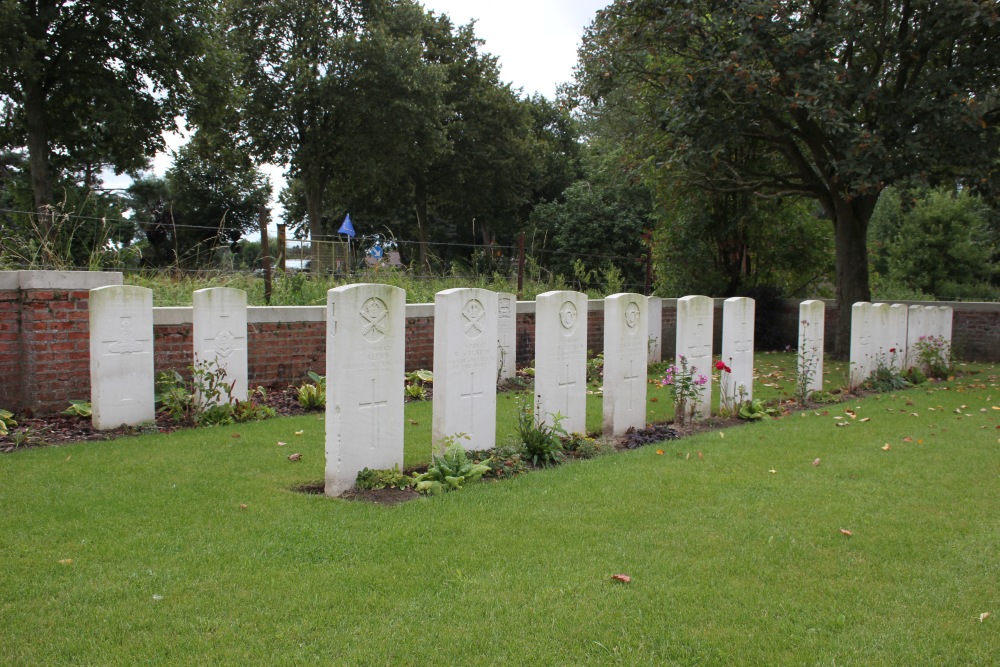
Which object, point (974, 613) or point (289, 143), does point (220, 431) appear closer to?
point (974, 613)

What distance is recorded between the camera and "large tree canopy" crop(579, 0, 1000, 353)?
11.6 m

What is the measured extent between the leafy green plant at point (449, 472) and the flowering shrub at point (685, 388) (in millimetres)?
3174

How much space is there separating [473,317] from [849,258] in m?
11.7

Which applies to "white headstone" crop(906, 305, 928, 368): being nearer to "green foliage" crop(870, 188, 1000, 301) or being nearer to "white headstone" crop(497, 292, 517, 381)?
"white headstone" crop(497, 292, 517, 381)

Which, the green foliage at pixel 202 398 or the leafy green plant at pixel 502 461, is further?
the green foliage at pixel 202 398

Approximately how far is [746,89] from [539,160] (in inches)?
908

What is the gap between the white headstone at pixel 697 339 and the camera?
326 inches

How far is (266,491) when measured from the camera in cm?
513

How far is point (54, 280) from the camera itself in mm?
7391

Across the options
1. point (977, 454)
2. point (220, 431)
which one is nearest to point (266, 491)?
point (220, 431)

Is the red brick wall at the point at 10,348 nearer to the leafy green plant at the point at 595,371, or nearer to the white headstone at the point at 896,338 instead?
the leafy green plant at the point at 595,371

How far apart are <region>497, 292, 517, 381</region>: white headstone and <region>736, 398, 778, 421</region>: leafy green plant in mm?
3352

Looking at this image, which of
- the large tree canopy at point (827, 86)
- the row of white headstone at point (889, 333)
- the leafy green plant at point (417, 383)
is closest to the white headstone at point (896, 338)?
the row of white headstone at point (889, 333)

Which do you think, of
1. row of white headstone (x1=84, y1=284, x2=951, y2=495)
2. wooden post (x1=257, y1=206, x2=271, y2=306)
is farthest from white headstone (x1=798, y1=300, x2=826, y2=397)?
wooden post (x1=257, y1=206, x2=271, y2=306)
